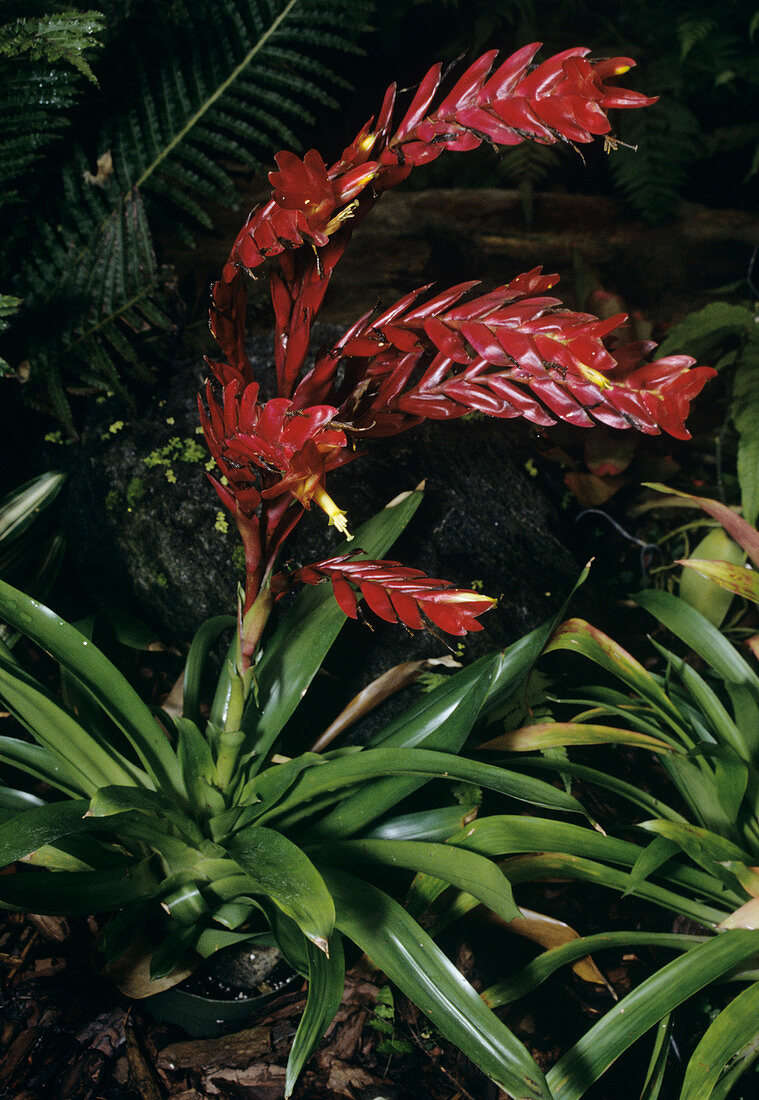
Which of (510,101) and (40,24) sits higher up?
(40,24)

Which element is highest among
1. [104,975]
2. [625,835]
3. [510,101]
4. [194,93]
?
[194,93]

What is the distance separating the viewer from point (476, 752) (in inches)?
53.5

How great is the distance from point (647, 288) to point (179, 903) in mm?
2613

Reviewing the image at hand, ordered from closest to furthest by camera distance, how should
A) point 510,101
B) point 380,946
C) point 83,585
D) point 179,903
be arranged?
point 510,101 → point 380,946 → point 179,903 → point 83,585

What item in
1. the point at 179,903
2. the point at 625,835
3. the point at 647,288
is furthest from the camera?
the point at 647,288

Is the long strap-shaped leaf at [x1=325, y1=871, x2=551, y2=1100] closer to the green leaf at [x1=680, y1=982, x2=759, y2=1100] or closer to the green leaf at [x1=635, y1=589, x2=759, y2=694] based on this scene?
the green leaf at [x1=680, y1=982, x2=759, y2=1100]

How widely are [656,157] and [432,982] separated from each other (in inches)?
113

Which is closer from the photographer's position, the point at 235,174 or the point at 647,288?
the point at 235,174

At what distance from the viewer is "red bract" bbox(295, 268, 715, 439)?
24.3 inches

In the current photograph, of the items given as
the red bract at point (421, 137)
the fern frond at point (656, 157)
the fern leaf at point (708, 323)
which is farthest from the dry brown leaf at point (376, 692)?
the fern frond at point (656, 157)

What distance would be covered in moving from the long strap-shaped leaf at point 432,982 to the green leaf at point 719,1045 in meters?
0.34

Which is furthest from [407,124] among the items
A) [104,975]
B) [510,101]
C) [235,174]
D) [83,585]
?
[235,174]

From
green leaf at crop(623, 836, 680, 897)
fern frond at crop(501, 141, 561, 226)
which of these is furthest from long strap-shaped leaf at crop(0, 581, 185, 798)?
fern frond at crop(501, 141, 561, 226)

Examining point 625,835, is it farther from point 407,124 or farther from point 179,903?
point 407,124
